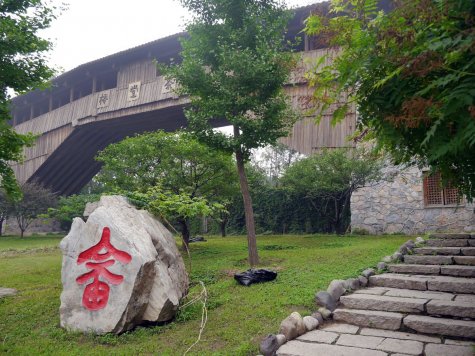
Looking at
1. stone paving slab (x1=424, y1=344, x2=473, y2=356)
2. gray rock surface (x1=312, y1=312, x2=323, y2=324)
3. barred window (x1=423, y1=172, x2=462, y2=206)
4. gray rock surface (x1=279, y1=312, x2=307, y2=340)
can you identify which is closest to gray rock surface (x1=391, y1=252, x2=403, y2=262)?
gray rock surface (x1=312, y1=312, x2=323, y2=324)

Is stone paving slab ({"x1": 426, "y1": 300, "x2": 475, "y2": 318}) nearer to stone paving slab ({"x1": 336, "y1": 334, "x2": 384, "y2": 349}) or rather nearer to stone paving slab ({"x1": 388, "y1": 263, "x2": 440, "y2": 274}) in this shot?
stone paving slab ({"x1": 336, "y1": 334, "x2": 384, "y2": 349})

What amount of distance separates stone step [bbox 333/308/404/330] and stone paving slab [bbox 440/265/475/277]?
1.93 meters

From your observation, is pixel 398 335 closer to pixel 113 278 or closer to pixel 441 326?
pixel 441 326

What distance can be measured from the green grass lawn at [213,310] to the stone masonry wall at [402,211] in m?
3.88

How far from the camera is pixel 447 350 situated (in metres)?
3.54

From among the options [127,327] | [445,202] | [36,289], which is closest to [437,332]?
A: [127,327]

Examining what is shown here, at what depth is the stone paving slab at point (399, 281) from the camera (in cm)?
530

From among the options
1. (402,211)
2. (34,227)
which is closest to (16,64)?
(402,211)

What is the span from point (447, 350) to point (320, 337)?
3.84 feet

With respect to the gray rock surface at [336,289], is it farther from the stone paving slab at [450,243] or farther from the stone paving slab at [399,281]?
the stone paving slab at [450,243]

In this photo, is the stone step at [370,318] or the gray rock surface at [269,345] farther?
the stone step at [370,318]

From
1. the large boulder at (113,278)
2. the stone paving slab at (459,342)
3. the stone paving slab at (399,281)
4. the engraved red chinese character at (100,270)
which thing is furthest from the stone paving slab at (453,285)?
the engraved red chinese character at (100,270)

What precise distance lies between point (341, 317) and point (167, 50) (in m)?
14.8

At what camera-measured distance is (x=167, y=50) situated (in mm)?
16703
